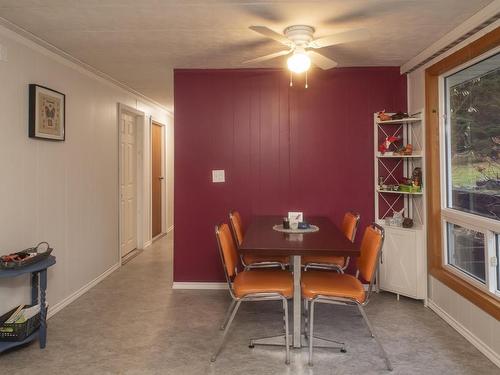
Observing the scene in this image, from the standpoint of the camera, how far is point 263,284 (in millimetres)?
2711

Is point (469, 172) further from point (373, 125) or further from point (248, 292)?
point (248, 292)

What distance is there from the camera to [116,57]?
372 centimetres

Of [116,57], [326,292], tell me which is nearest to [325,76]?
[116,57]

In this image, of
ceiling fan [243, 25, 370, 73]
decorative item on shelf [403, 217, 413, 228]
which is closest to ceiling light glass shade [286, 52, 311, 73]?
ceiling fan [243, 25, 370, 73]

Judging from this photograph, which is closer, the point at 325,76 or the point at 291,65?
the point at 291,65

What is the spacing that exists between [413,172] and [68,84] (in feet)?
11.2

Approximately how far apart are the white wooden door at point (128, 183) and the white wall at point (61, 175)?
407 millimetres

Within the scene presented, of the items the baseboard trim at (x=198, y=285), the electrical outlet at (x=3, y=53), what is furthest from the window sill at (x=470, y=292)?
the electrical outlet at (x=3, y=53)

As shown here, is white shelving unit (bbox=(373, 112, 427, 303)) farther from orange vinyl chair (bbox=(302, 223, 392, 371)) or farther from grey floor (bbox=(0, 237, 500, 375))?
orange vinyl chair (bbox=(302, 223, 392, 371))

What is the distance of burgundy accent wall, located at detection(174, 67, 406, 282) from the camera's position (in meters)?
4.12

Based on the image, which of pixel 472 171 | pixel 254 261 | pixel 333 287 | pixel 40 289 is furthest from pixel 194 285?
pixel 472 171

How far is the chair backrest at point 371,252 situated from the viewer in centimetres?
254

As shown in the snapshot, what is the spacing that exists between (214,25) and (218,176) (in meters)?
1.70

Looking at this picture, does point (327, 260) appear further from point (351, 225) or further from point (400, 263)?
point (400, 263)
